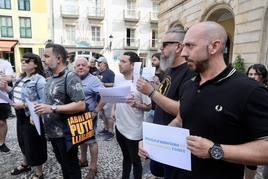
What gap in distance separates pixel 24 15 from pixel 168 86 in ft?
89.9

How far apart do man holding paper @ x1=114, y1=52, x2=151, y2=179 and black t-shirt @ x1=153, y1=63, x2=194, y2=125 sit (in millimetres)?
514

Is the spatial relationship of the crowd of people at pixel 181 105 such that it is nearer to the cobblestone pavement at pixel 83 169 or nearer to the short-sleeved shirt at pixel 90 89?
the short-sleeved shirt at pixel 90 89

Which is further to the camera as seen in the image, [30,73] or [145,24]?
[145,24]

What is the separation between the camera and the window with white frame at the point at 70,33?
27359 millimetres

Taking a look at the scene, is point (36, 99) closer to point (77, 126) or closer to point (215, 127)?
point (77, 126)

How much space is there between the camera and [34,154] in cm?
353

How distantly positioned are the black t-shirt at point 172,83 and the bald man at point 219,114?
522mm

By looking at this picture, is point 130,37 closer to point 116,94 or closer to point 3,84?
point 3,84

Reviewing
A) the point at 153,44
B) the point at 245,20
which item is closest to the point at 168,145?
the point at 245,20

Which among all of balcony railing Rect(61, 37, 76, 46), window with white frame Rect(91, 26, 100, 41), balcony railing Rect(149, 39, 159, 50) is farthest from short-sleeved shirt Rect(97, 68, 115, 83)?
balcony railing Rect(149, 39, 159, 50)

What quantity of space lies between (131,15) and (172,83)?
2860 cm

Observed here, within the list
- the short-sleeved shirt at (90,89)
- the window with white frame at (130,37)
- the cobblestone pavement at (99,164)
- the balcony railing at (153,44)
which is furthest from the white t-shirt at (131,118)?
the balcony railing at (153,44)

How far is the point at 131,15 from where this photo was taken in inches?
1163

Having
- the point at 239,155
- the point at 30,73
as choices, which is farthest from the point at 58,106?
the point at 239,155
